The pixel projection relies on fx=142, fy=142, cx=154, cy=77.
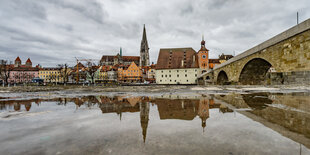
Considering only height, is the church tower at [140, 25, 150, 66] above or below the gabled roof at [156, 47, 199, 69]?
above

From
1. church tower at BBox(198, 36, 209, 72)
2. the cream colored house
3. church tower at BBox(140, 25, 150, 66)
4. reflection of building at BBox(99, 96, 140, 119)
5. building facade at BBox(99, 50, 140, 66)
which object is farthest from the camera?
building facade at BBox(99, 50, 140, 66)

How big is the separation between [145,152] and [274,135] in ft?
5.56

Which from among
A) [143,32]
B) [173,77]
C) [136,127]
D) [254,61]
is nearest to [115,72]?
[173,77]

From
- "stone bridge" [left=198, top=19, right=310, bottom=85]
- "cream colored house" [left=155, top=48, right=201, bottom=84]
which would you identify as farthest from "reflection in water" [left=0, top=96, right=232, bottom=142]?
"cream colored house" [left=155, top=48, right=201, bottom=84]

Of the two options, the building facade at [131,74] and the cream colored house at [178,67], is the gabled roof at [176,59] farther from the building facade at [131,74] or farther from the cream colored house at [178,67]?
the building facade at [131,74]

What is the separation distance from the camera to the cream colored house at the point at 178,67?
195ft

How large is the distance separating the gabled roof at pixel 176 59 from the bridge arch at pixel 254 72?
1651 inches

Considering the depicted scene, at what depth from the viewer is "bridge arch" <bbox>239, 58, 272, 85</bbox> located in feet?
49.3

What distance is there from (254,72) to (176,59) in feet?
149

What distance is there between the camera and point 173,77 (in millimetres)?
60281

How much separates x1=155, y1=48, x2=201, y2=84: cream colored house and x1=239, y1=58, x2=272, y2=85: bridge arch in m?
41.0

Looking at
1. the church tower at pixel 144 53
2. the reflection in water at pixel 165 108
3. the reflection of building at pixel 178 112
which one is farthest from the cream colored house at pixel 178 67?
the reflection of building at pixel 178 112

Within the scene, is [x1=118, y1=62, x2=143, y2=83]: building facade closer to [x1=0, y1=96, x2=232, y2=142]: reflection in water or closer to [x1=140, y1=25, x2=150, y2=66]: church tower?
[x1=140, y1=25, x2=150, y2=66]: church tower

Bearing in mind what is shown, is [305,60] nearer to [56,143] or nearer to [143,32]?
[56,143]
